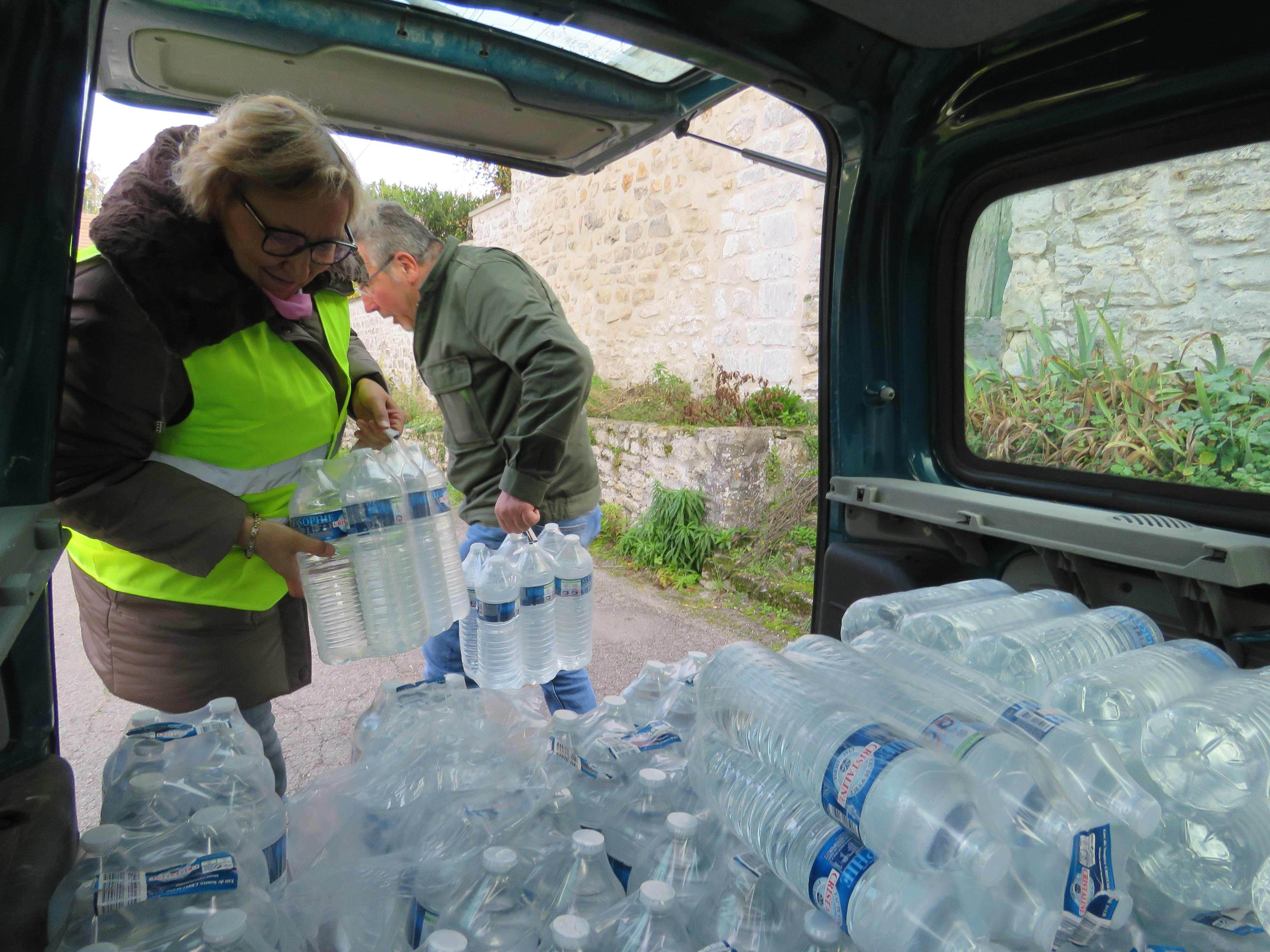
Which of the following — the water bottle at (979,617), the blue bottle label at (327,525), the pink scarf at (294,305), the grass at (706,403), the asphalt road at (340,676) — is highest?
the pink scarf at (294,305)

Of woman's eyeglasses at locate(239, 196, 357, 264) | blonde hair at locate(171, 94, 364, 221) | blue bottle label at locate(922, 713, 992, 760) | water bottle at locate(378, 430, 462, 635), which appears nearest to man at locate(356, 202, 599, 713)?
water bottle at locate(378, 430, 462, 635)

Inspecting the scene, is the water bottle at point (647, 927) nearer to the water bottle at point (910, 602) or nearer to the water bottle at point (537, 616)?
the water bottle at point (910, 602)

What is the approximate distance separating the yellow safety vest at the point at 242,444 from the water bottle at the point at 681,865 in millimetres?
1355

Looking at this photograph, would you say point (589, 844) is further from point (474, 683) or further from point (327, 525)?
point (474, 683)

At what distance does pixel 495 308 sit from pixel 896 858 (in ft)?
8.29

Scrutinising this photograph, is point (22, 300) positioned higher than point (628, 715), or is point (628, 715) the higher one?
point (22, 300)

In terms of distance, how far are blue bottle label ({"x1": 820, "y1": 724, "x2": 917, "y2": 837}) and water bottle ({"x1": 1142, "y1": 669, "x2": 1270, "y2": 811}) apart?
1.56 feet

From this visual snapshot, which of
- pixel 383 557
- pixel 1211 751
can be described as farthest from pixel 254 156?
pixel 1211 751

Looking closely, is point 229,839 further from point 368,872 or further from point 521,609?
point 521,609

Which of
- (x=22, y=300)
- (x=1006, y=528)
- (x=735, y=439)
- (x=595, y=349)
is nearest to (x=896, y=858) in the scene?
(x=1006, y=528)

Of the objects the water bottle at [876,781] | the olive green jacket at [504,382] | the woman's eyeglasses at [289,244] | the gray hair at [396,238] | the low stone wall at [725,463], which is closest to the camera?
the water bottle at [876,781]

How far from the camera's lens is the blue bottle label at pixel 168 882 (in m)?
1.13

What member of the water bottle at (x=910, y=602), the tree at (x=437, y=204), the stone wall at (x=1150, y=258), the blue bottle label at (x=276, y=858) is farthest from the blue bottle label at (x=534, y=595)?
the tree at (x=437, y=204)

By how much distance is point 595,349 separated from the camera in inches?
399
